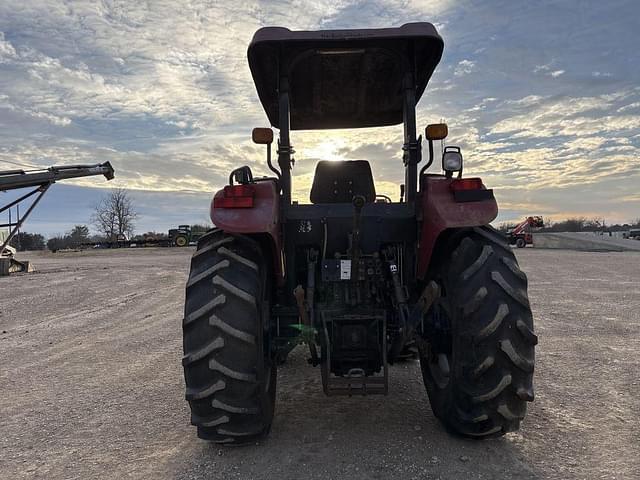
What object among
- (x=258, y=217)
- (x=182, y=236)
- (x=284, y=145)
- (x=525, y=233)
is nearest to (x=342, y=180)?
(x=284, y=145)

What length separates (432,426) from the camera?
3.77 m

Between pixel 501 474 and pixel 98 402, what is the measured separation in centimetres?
351

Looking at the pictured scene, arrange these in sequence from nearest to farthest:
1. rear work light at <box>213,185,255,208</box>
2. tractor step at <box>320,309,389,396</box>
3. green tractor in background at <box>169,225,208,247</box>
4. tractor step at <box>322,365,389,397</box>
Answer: tractor step at <box>322,365,389,397</box>
rear work light at <box>213,185,255,208</box>
tractor step at <box>320,309,389,396</box>
green tractor in background at <box>169,225,208,247</box>

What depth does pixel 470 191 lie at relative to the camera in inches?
137

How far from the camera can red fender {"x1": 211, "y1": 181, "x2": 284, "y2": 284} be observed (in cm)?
334

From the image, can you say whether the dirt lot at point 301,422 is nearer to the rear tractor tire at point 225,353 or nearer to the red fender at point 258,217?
the rear tractor tire at point 225,353

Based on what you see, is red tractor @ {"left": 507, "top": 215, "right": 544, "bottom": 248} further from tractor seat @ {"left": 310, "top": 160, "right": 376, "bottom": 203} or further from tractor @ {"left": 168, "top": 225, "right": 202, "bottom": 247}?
tractor seat @ {"left": 310, "top": 160, "right": 376, "bottom": 203}

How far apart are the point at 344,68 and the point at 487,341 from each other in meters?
2.57

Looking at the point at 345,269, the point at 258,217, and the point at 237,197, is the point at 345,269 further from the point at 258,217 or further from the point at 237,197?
the point at 237,197

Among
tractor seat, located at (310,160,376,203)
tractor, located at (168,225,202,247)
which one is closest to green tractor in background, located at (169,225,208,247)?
tractor, located at (168,225,202,247)

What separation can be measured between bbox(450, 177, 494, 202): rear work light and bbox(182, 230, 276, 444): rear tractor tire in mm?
1494

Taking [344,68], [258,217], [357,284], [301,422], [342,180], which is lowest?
[301,422]

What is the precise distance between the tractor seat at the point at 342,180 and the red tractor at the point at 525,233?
32.0 metres

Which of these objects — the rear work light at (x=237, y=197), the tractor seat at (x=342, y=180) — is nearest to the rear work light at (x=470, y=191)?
the rear work light at (x=237, y=197)
